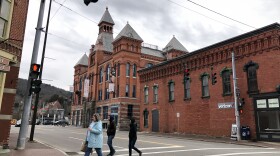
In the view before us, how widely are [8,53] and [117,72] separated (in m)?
37.2

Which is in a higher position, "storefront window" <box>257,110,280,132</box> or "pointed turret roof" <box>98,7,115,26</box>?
"pointed turret roof" <box>98,7,115,26</box>

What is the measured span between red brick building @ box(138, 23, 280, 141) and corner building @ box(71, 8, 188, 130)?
35.3 ft

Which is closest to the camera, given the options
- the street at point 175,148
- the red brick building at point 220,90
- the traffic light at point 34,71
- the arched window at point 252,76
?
the traffic light at point 34,71

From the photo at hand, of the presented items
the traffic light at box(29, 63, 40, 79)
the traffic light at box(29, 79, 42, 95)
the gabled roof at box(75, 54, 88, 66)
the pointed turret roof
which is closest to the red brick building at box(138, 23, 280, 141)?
the traffic light at box(29, 63, 40, 79)

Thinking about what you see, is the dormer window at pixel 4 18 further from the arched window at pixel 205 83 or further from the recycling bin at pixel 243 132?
the arched window at pixel 205 83

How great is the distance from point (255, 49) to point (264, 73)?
247 centimetres

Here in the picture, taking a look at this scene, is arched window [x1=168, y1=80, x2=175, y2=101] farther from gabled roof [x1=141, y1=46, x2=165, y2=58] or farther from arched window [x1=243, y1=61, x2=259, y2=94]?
gabled roof [x1=141, y1=46, x2=165, y2=58]

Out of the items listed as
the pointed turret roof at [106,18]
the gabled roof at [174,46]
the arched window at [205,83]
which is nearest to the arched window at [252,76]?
the arched window at [205,83]

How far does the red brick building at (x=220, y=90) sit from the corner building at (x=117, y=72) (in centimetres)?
1075

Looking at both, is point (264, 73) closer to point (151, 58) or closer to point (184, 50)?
point (151, 58)

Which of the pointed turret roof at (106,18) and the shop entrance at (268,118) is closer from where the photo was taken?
the shop entrance at (268,118)

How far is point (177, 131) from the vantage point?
32188 mm

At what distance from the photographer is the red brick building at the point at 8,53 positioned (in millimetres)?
11867

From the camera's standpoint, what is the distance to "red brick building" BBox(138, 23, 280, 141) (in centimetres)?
2303
